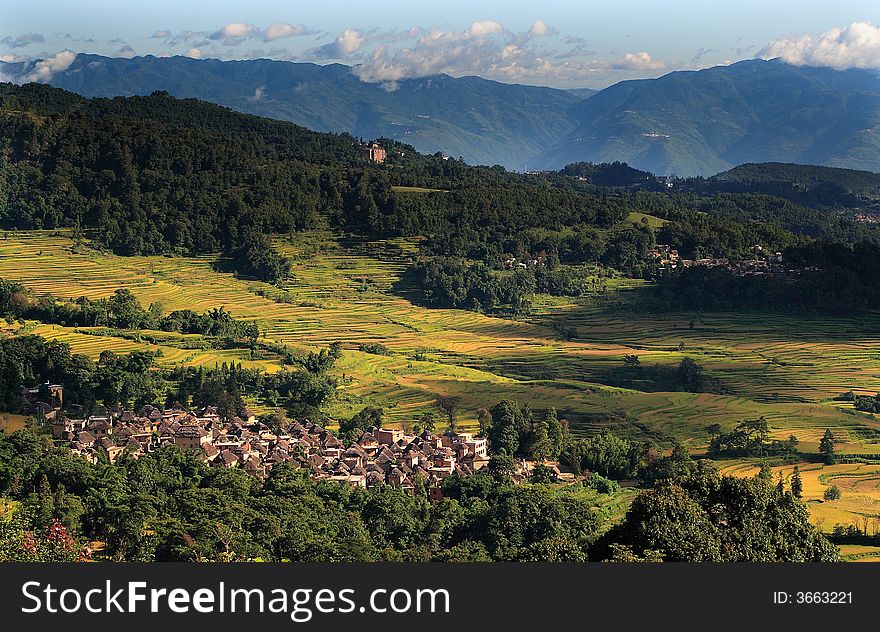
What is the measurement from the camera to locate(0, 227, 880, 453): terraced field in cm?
2477

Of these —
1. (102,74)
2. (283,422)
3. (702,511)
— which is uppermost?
(102,74)

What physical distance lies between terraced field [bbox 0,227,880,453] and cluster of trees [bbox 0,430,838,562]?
202 inches

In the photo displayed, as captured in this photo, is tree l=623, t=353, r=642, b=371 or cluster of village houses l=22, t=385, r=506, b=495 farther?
tree l=623, t=353, r=642, b=371

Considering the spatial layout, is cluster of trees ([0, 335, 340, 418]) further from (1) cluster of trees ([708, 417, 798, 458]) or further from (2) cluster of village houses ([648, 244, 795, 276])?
(2) cluster of village houses ([648, 244, 795, 276])

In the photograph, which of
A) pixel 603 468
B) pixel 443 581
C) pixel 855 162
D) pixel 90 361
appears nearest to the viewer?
pixel 443 581

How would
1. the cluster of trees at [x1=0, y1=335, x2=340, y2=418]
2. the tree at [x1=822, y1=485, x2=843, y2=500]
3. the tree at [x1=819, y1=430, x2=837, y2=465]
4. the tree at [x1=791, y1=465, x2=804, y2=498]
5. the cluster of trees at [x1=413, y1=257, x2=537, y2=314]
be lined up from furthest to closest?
the cluster of trees at [x1=413, y1=257, x2=537, y2=314], the cluster of trees at [x1=0, y1=335, x2=340, y2=418], the tree at [x1=819, y1=430, x2=837, y2=465], the tree at [x1=822, y1=485, x2=843, y2=500], the tree at [x1=791, y1=465, x2=804, y2=498]

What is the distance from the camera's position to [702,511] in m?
11.6

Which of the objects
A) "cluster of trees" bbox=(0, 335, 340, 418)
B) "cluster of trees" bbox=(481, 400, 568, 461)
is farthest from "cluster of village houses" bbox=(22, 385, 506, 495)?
"cluster of trees" bbox=(0, 335, 340, 418)

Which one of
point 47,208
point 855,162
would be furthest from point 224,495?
point 855,162

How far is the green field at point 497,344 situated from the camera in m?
24.3

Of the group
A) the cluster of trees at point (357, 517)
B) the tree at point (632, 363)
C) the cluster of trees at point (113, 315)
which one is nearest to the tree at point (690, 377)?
the tree at point (632, 363)

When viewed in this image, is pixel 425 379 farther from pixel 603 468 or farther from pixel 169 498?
pixel 169 498

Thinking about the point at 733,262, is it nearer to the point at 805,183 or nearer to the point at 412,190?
the point at 412,190

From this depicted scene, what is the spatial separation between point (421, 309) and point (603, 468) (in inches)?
581
